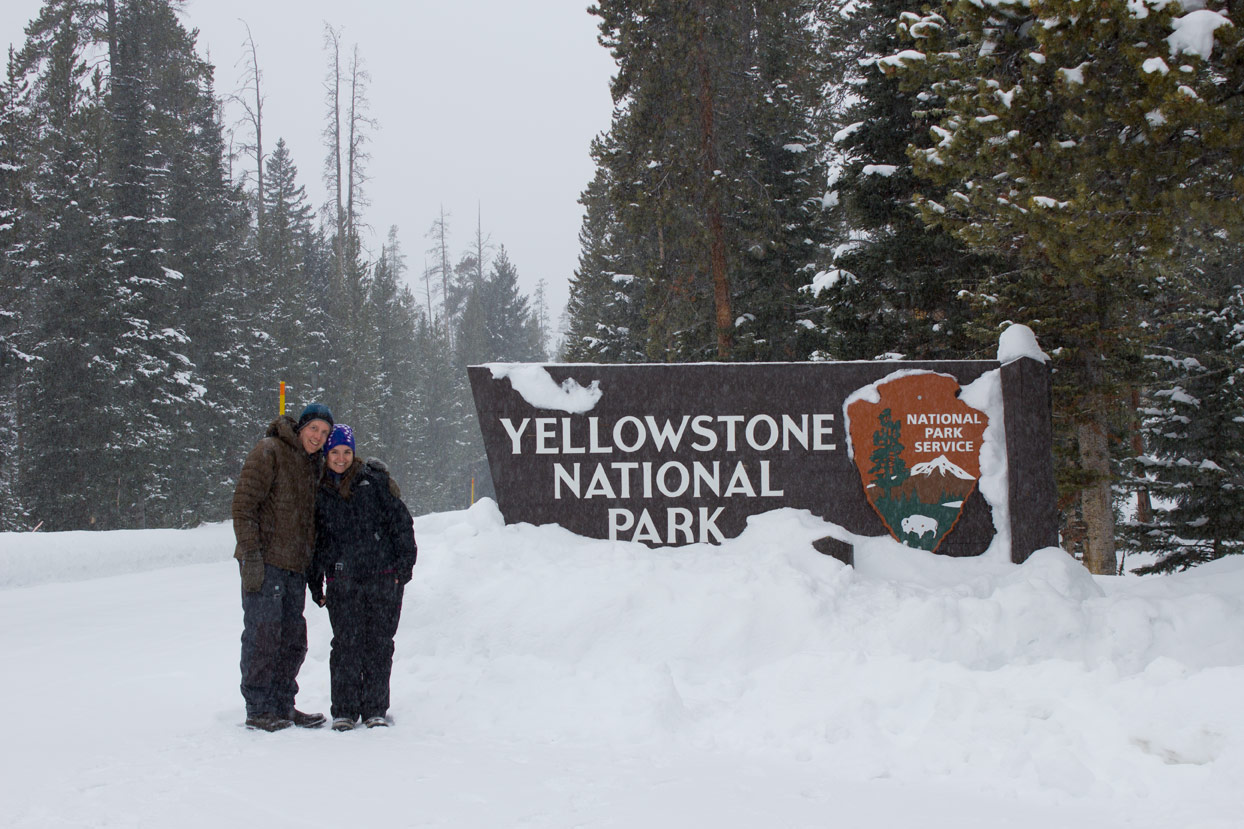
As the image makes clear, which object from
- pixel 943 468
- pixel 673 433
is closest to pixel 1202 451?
pixel 943 468

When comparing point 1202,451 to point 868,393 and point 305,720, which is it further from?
point 305,720

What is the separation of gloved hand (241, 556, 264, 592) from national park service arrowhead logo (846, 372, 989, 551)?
15.2ft

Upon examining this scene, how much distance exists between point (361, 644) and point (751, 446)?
363 centimetres

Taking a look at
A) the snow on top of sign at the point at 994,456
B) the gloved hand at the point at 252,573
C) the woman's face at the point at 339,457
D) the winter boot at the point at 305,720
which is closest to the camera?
the gloved hand at the point at 252,573

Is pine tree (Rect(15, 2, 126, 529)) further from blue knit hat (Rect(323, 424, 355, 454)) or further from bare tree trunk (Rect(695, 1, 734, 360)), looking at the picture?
blue knit hat (Rect(323, 424, 355, 454))

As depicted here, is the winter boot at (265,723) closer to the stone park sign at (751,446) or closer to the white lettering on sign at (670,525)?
the stone park sign at (751,446)

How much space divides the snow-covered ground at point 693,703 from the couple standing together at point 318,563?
257 millimetres

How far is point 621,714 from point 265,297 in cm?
3116

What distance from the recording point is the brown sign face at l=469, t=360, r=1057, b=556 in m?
7.13

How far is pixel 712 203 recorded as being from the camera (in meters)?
16.4

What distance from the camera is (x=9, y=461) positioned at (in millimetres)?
21625

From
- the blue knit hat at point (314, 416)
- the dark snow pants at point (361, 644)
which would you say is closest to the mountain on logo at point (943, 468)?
the dark snow pants at point (361, 644)

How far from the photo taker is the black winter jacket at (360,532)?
191 inches

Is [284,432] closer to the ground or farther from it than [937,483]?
farther from it
